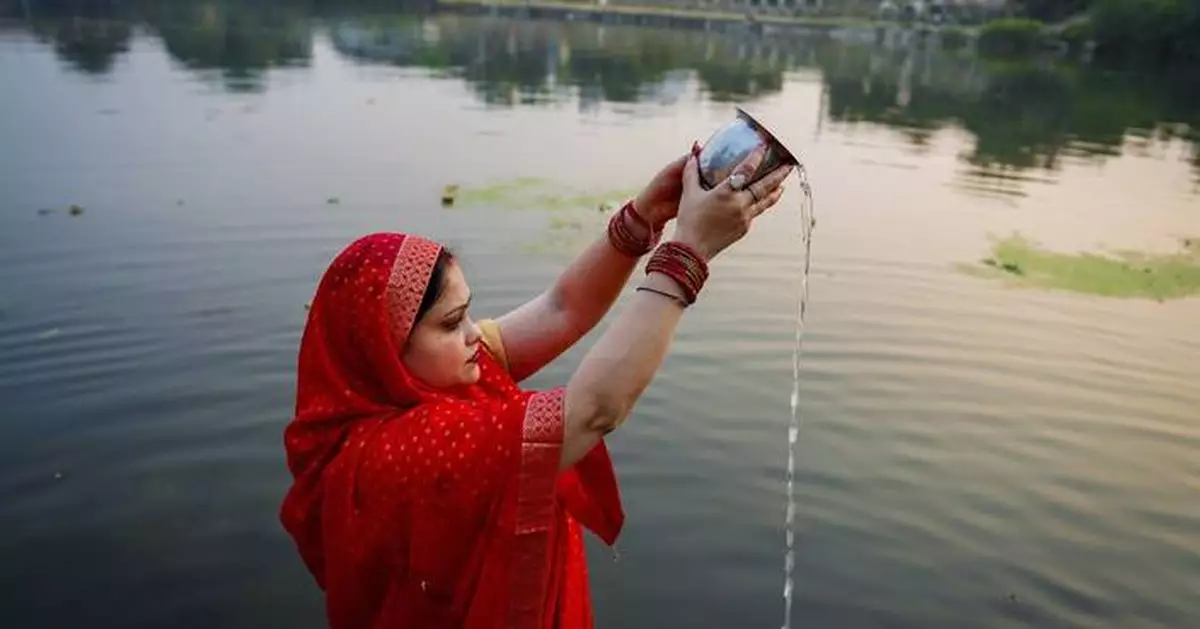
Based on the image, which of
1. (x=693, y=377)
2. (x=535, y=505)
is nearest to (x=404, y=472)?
(x=535, y=505)

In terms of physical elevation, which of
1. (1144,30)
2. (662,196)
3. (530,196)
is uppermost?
(1144,30)

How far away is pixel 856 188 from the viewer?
40.2 ft

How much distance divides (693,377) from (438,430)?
444 centimetres

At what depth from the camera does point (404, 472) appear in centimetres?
155

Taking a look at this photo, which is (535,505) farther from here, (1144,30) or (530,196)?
(1144,30)

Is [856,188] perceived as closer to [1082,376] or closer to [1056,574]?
[1082,376]

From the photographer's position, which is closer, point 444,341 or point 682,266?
point 682,266

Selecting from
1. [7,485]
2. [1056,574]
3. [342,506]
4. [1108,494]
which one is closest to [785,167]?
[342,506]

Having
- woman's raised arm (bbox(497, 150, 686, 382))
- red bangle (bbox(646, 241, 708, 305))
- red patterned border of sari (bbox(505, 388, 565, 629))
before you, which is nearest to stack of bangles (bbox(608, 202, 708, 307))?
red bangle (bbox(646, 241, 708, 305))

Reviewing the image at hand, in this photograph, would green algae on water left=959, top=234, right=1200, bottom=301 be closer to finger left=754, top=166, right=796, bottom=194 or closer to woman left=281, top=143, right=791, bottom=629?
finger left=754, top=166, right=796, bottom=194

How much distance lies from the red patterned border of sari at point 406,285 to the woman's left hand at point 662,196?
1.58ft

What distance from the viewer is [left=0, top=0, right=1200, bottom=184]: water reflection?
1853cm

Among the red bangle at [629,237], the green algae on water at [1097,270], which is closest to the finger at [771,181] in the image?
the red bangle at [629,237]

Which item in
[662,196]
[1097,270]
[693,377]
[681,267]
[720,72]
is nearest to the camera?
[681,267]
